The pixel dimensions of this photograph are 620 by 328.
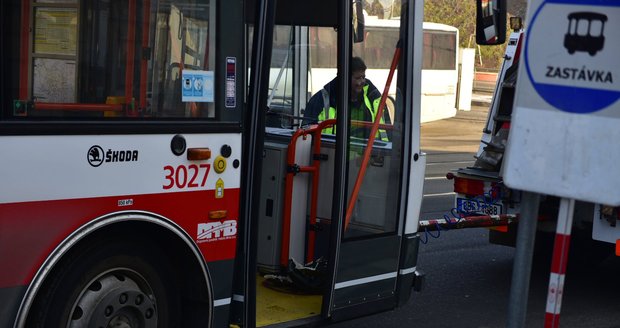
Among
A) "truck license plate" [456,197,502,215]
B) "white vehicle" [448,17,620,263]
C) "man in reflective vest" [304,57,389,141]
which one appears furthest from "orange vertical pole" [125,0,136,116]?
"truck license plate" [456,197,502,215]

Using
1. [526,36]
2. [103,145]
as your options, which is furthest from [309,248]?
[526,36]

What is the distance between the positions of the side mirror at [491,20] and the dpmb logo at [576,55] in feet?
8.92

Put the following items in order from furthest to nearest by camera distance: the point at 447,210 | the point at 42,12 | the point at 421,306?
the point at 447,210
the point at 421,306
the point at 42,12

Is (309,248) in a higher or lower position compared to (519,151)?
lower

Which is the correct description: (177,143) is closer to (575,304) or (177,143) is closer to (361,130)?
(361,130)

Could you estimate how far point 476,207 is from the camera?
8.89 metres

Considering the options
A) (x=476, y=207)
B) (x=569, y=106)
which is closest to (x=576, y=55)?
(x=569, y=106)

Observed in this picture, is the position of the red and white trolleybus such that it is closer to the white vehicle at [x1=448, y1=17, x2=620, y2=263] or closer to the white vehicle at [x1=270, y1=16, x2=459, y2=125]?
the white vehicle at [x1=270, y1=16, x2=459, y2=125]

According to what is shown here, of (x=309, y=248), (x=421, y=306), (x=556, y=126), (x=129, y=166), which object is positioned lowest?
(x=421, y=306)

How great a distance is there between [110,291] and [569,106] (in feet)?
8.10

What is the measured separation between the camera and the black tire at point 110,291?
15.8 ft

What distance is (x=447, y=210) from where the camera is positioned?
514 inches

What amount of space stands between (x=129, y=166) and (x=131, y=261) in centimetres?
52

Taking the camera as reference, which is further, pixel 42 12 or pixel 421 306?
pixel 421 306
